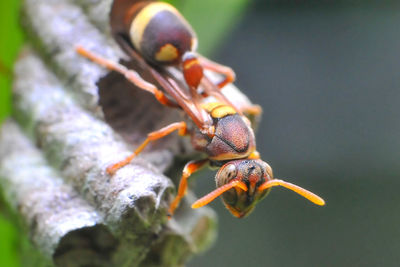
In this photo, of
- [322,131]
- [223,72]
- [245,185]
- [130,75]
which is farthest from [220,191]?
[322,131]

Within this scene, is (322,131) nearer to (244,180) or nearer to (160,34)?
(160,34)

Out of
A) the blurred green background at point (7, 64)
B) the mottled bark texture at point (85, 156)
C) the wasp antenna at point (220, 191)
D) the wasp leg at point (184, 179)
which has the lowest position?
the blurred green background at point (7, 64)

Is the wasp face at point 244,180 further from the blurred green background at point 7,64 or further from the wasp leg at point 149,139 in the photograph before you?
the blurred green background at point 7,64

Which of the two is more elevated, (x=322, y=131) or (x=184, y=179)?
(x=184, y=179)

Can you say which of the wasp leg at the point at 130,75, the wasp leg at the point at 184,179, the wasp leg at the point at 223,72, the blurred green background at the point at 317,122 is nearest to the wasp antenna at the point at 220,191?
the wasp leg at the point at 184,179

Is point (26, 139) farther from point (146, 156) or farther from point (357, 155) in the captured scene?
point (357, 155)

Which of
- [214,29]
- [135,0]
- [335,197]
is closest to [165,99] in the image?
[135,0]
